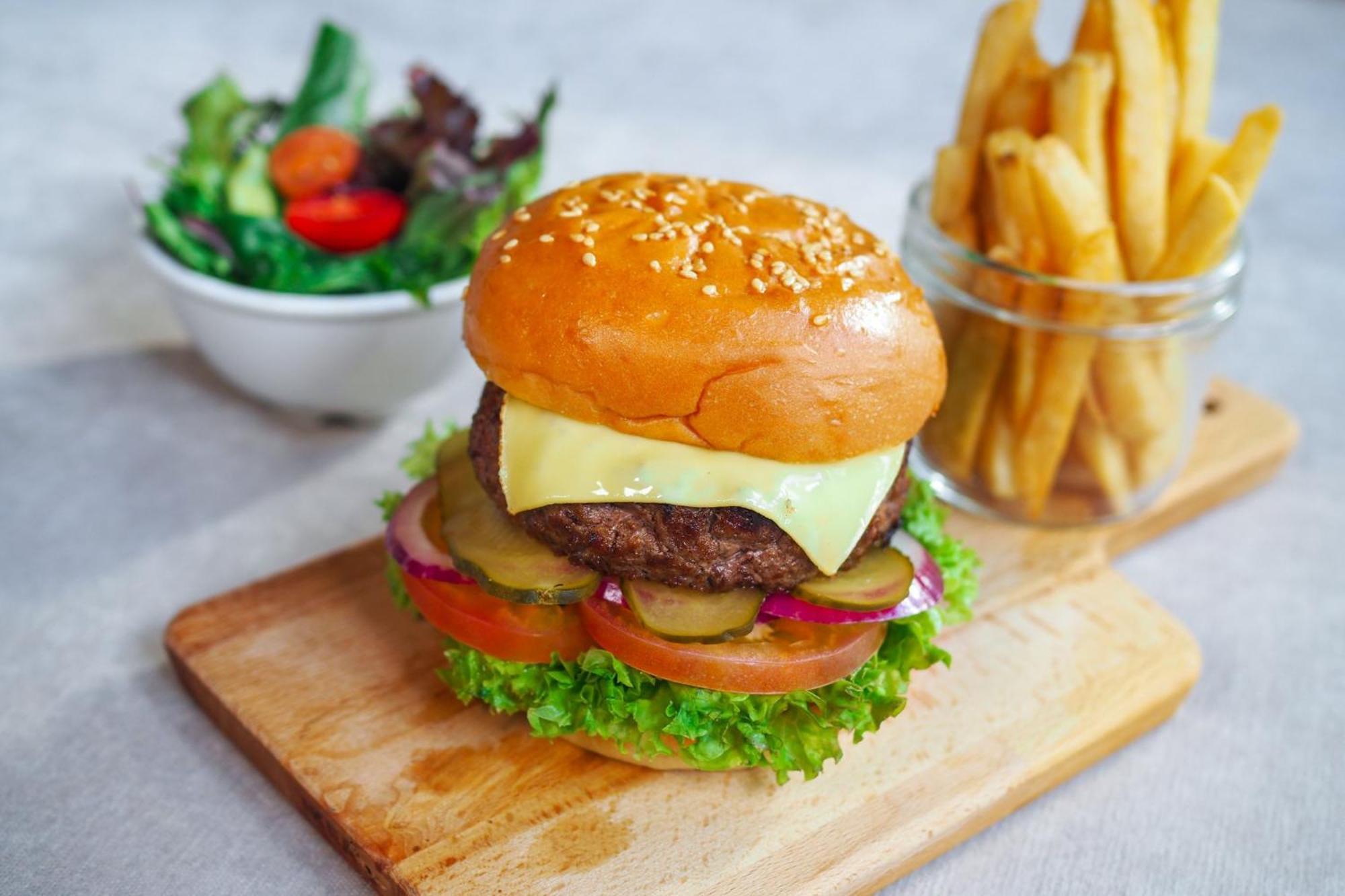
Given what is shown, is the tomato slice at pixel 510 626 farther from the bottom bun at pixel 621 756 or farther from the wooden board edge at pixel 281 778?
the wooden board edge at pixel 281 778

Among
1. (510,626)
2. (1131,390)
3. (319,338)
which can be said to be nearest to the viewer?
(510,626)

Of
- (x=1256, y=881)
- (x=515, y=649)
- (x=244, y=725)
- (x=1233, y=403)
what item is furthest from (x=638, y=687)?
(x=1233, y=403)

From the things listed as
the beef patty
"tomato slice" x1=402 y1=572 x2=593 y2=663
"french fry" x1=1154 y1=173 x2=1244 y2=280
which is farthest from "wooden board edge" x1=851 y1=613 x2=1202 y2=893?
"french fry" x1=1154 y1=173 x2=1244 y2=280

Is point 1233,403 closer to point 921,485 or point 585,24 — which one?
point 921,485

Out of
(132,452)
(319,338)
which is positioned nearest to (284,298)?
(319,338)

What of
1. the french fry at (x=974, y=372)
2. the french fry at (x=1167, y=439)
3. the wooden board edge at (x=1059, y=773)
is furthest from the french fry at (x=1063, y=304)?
the wooden board edge at (x=1059, y=773)

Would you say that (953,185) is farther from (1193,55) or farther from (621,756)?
(621,756)
